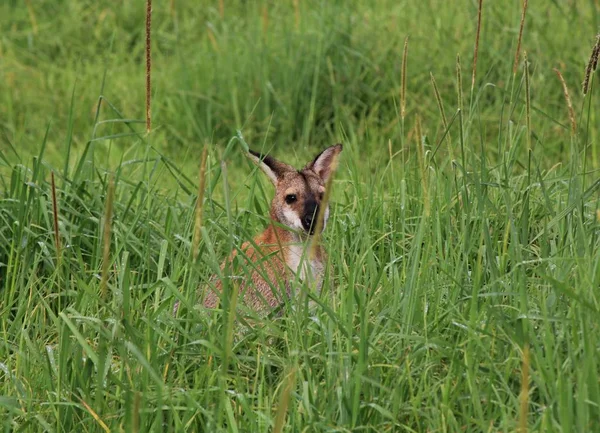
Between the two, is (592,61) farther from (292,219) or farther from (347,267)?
(292,219)

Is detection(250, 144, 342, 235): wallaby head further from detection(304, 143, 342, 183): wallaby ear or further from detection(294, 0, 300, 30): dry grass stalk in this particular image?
detection(294, 0, 300, 30): dry grass stalk

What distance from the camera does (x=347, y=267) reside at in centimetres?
459

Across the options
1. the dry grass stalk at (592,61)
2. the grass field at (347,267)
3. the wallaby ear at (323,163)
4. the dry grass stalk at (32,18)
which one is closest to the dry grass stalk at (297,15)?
the grass field at (347,267)

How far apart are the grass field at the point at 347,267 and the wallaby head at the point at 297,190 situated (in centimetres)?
18

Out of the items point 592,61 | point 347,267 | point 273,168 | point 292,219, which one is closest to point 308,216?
point 292,219

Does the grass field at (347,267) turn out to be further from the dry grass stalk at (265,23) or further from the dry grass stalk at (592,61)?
the dry grass stalk at (265,23)

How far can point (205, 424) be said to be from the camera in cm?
377

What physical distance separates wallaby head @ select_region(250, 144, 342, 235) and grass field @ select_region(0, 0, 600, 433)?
0.59ft

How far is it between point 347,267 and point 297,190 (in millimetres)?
1316

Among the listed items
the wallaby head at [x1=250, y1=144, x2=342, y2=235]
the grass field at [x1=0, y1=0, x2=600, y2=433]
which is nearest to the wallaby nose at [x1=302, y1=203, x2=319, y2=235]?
the wallaby head at [x1=250, y1=144, x2=342, y2=235]

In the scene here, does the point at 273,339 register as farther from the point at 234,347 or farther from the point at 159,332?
the point at 159,332

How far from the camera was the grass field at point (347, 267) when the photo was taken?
3586 millimetres

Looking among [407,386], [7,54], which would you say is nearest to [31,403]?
[407,386]

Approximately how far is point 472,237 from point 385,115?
3780 millimetres
